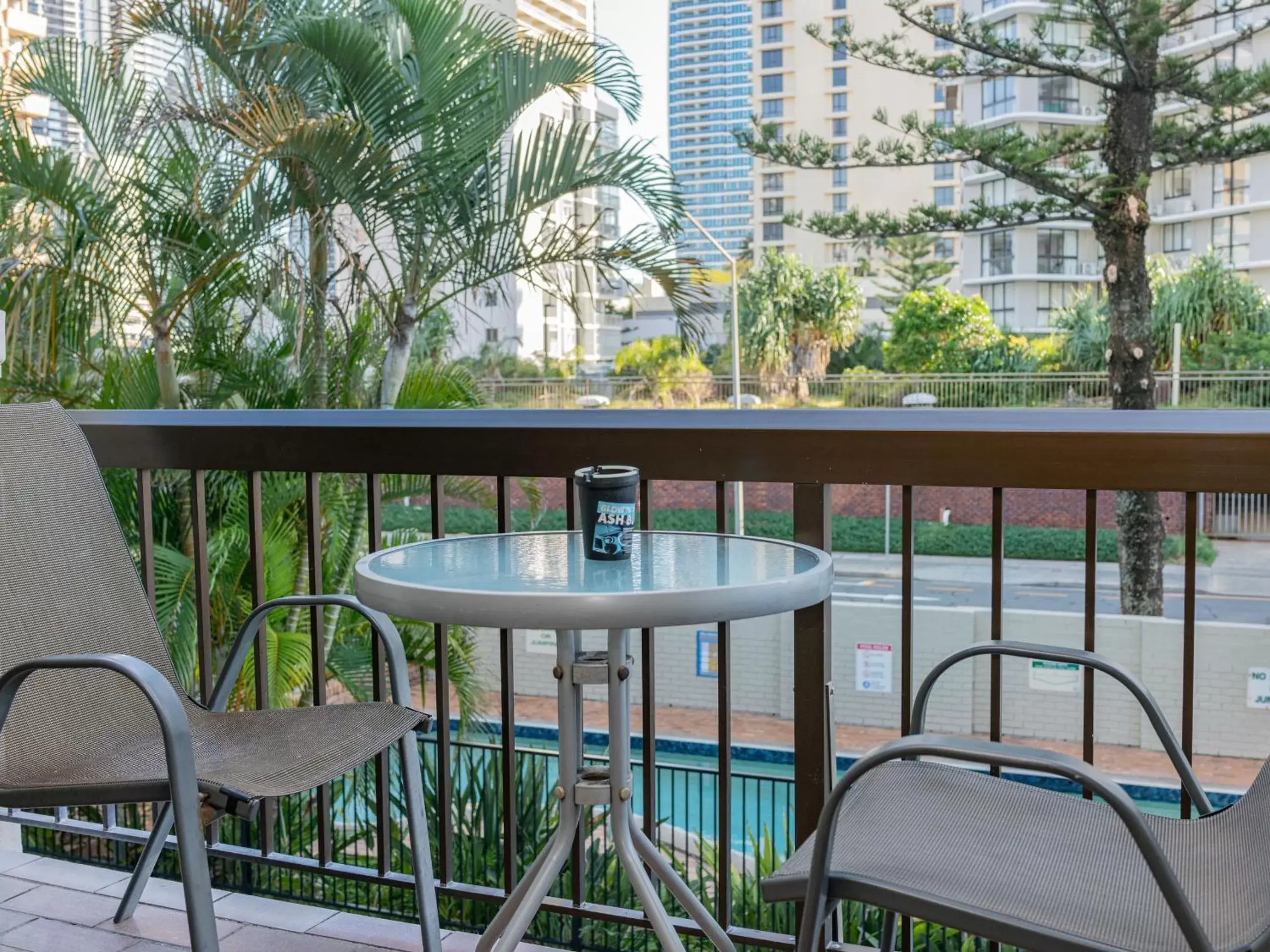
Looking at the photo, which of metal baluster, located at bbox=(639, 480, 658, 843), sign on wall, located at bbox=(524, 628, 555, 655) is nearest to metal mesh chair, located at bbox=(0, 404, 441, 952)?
metal baluster, located at bbox=(639, 480, 658, 843)

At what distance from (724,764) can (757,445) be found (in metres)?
0.48

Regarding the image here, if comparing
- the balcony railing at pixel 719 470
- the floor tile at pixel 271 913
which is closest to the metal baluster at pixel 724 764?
the balcony railing at pixel 719 470

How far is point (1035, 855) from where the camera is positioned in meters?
1.18

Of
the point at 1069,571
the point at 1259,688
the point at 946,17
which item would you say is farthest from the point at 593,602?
the point at 1069,571

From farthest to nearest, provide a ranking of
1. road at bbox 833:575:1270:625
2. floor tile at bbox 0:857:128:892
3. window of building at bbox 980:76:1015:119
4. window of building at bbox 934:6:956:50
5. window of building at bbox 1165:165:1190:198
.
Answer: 1. window of building at bbox 980:76:1015:119
2. window of building at bbox 1165:165:1190:198
3. road at bbox 833:575:1270:625
4. window of building at bbox 934:6:956:50
5. floor tile at bbox 0:857:128:892

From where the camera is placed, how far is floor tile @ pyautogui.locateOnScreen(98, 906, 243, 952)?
188cm

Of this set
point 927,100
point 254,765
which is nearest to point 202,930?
point 254,765

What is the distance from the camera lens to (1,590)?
1.57m

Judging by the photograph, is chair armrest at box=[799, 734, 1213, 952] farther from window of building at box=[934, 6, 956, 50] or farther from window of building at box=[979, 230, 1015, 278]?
window of building at box=[979, 230, 1015, 278]

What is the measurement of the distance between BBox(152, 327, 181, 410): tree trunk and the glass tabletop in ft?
14.0

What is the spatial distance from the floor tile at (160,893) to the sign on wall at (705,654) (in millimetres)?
13274

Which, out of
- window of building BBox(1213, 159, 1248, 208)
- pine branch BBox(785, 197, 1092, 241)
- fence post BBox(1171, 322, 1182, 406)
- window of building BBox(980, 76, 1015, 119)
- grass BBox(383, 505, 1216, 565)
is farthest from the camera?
window of building BBox(1213, 159, 1248, 208)

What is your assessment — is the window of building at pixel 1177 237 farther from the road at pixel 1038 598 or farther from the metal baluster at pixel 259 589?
the metal baluster at pixel 259 589

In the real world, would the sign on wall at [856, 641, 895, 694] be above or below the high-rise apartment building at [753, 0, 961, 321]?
below
